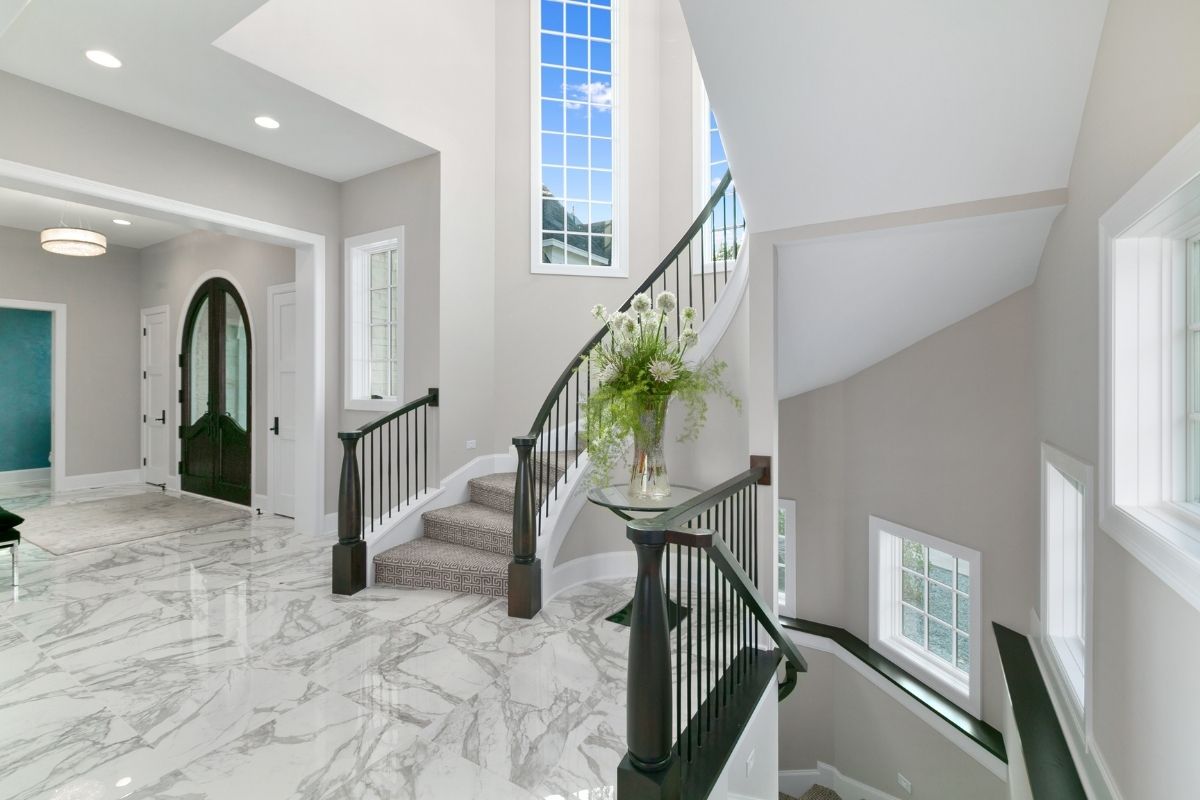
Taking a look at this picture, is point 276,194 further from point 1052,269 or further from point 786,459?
point 1052,269

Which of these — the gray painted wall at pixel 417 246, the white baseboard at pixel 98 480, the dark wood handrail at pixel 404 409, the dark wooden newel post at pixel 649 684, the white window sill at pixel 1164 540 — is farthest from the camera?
the white baseboard at pixel 98 480

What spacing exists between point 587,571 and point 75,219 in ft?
22.3

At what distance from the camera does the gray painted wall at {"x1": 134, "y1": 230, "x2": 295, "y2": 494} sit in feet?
18.7

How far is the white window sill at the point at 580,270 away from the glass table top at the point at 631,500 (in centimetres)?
257

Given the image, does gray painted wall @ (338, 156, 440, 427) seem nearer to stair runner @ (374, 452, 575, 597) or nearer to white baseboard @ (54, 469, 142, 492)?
stair runner @ (374, 452, 575, 597)

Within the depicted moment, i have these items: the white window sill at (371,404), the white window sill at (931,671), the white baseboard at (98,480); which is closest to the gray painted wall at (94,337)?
the white baseboard at (98,480)

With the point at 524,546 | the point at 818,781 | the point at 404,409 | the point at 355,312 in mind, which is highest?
the point at 355,312

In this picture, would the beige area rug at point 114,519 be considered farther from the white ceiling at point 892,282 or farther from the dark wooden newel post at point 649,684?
the white ceiling at point 892,282

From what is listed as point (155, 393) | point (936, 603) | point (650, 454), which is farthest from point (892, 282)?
point (155, 393)

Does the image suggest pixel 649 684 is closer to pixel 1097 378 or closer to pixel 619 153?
pixel 1097 378

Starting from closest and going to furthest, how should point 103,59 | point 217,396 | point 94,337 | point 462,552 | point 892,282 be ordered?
1. point 892,282
2. point 103,59
3. point 462,552
4. point 217,396
5. point 94,337

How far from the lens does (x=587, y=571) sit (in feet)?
12.8

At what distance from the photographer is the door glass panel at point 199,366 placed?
6543mm

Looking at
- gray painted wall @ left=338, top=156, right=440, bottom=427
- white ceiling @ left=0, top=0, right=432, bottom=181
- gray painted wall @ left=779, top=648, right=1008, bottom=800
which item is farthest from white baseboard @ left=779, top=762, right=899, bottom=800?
white ceiling @ left=0, top=0, right=432, bottom=181
